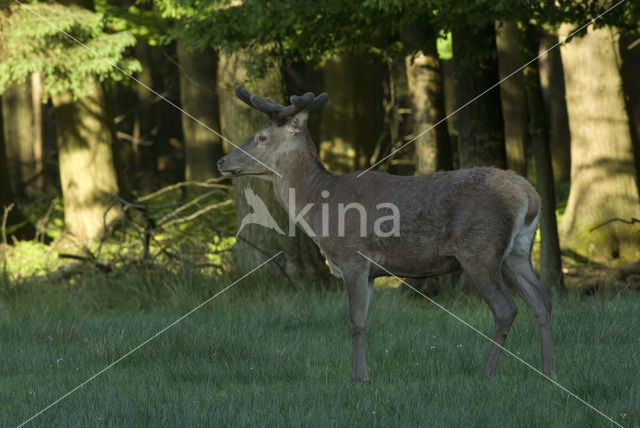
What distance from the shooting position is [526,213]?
7.05 m

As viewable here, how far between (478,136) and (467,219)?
534 cm

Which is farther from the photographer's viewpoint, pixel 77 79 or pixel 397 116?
pixel 397 116

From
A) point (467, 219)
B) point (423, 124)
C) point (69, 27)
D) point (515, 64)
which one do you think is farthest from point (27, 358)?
point (515, 64)

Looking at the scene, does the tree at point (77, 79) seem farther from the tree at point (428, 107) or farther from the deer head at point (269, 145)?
the deer head at point (269, 145)

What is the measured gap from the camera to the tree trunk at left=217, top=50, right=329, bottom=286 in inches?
484

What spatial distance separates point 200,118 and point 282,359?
1486cm

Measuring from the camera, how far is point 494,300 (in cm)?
701

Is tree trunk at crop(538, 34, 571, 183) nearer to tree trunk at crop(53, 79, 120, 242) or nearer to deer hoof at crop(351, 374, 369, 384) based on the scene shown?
tree trunk at crop(53, 79, 120, 242)

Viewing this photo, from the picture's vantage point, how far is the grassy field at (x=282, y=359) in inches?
233

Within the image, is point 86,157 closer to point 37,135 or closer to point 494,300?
point 37,135

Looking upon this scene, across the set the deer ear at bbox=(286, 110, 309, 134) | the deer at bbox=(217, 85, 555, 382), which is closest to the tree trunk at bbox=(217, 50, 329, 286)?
the deer ear at bbox=(286, 110, 309, 134)

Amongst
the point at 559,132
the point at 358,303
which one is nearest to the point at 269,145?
the point at 358,303

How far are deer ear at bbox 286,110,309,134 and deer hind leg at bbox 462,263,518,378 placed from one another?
1855mm

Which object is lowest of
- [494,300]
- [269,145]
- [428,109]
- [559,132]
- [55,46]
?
[494,300]
